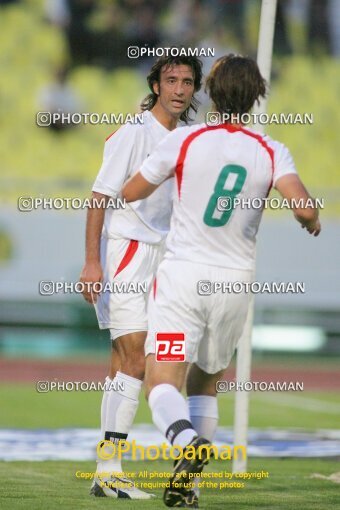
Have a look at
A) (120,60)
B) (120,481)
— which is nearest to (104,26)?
(120,60)

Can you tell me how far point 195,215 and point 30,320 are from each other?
1451 centimetres

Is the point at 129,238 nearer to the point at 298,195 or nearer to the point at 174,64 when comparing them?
the point at 174,64

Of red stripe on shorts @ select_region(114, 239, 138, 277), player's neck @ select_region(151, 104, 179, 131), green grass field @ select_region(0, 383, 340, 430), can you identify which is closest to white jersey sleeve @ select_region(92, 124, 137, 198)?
player's neck @ select_region(151, 104, 179, 131)

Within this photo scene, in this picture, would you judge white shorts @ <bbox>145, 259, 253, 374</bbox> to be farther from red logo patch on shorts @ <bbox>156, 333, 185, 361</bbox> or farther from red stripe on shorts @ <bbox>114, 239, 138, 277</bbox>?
red stripe on shorts @ <bbox>114, 239, 138, 277</bbox>

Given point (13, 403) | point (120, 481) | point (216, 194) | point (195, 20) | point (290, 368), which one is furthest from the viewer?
point (195, 20)

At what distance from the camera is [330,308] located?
62.7 feet

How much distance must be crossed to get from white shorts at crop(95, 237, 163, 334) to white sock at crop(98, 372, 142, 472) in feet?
0.83

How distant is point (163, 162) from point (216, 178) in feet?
0.71

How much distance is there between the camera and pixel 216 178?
4395mm

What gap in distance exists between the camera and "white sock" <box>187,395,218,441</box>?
4895 mm

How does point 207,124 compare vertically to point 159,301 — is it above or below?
above


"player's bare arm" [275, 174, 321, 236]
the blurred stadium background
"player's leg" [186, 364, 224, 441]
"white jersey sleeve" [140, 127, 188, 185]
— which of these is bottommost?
"player's leg" [186, 364, 224, 441]

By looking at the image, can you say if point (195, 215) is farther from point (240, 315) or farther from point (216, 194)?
point (240, 315)

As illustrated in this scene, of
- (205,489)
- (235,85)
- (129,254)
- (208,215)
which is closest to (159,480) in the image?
(205,489)
